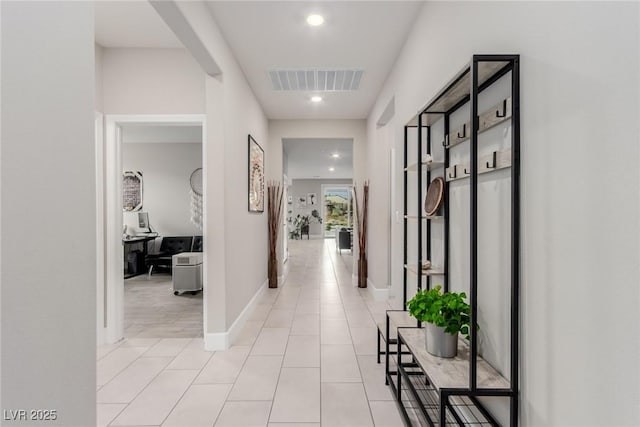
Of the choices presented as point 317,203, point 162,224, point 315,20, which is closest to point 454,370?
point 315,20

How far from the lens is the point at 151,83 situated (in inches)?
126

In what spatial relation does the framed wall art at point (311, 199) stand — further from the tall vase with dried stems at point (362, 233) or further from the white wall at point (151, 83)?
the white wall at point (151, 83)

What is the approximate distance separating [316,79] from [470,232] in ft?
10.1

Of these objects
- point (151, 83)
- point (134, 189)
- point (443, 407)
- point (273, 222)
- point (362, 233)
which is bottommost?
point (443, 407)

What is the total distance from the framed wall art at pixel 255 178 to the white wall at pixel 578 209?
310 cm

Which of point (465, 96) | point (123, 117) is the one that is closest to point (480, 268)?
point (465, 96)

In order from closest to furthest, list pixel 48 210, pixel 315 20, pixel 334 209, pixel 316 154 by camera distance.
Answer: pixel 48 210 → pixel 315 20 → pixel 316 154 → pixel 334 209

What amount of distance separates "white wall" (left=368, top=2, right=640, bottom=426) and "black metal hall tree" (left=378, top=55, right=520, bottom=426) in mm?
43

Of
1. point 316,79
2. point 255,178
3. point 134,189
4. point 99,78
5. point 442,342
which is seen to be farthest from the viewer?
point 134,189

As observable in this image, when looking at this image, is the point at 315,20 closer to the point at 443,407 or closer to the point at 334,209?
the point at 443,407

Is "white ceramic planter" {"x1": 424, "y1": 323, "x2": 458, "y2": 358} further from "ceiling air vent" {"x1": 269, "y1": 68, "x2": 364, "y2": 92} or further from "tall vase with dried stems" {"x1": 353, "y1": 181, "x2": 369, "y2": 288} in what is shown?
"tall vase with dried stems" {"x1": 353, "y1": 181, "x2": 369, "y2": 288}

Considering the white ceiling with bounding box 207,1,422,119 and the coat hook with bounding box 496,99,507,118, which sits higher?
the white ceiling with bounding box 207,1,422,119

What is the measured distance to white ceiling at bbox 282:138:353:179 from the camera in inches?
287

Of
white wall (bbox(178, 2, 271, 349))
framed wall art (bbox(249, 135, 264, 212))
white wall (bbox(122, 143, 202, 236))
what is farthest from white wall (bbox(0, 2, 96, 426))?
white wall (bbox(122, 143, 202, 236))
